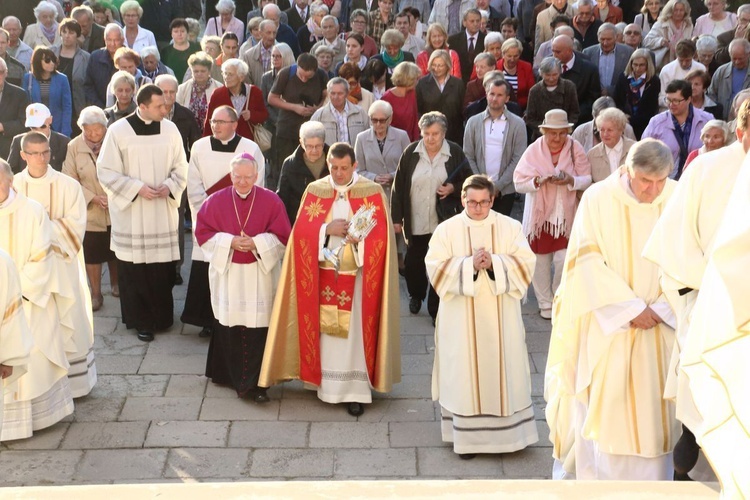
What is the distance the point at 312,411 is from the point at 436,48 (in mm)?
5278

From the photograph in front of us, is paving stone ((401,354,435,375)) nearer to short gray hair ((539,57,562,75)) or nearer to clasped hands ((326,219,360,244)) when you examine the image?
clasped hands ((326,219,360,244))

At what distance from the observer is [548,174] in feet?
31.2

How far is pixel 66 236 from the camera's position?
8047mm

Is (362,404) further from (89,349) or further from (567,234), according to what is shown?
(567,234)

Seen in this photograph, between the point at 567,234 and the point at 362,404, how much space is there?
2.70 meters

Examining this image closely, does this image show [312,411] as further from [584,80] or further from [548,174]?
[584,80]

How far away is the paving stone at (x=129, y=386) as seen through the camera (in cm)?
821

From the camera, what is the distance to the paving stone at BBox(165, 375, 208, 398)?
8.18 meters

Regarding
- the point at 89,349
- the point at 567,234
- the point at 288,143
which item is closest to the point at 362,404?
the point at 89,349

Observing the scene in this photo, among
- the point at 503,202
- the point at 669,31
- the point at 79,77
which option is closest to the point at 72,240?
the point at 503,202

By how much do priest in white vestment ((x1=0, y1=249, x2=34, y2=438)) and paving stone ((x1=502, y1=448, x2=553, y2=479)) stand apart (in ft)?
9.51

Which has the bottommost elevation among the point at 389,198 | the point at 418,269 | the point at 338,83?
the point at 418,269

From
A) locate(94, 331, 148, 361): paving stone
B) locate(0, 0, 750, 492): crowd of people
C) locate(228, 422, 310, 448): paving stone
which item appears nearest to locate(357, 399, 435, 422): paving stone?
locate(0, 0, 750, 492): crowd of people

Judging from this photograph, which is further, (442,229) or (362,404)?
(362,404)
